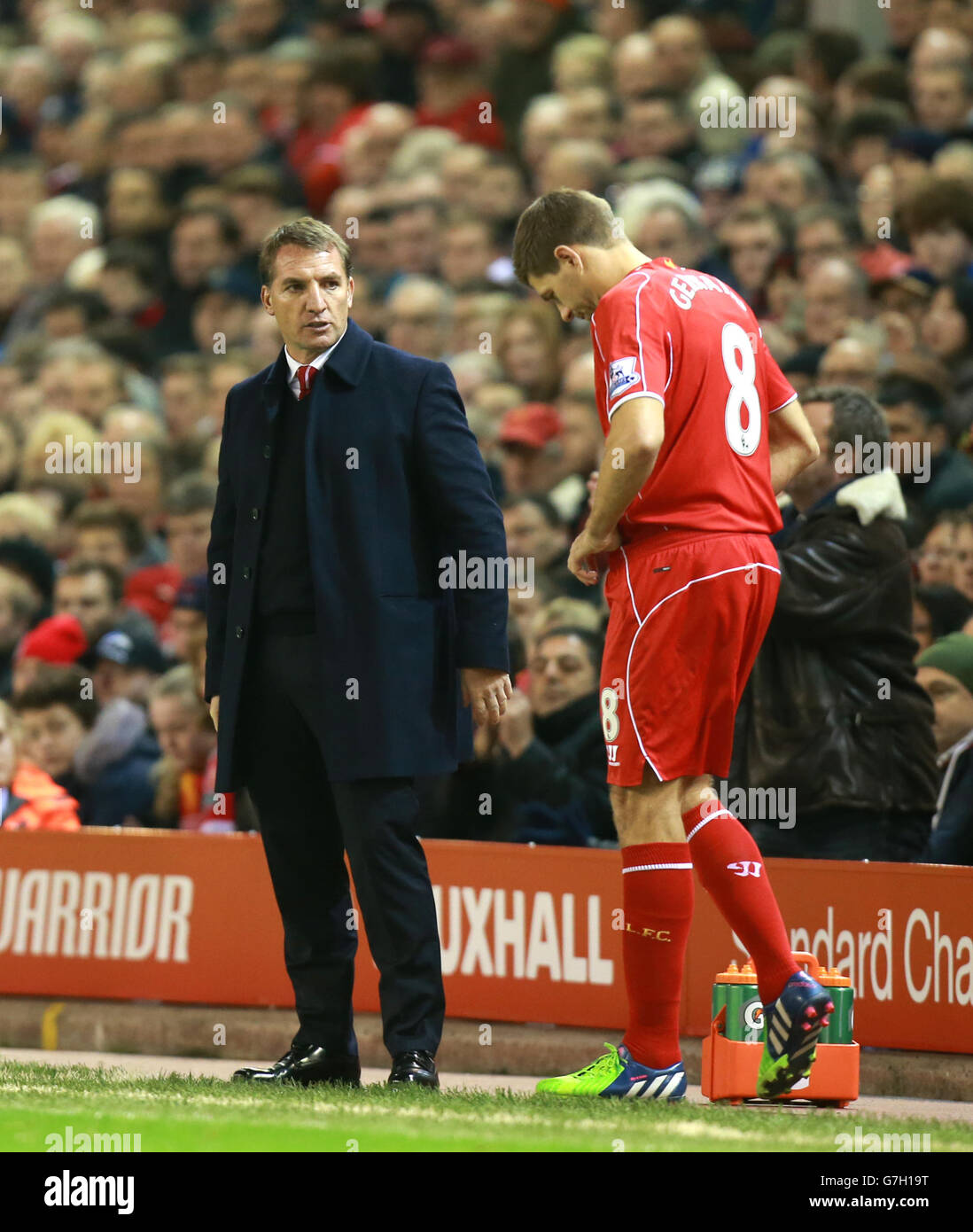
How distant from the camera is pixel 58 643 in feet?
31.9

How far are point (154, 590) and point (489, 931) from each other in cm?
395

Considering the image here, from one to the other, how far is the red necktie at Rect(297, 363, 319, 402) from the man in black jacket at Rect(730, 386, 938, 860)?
1776 millimetres

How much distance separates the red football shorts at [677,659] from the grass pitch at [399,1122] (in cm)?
84

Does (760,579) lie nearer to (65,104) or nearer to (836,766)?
(836,766)

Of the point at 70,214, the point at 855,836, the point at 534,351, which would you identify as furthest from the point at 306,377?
the point at 70,214

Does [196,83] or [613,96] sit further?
[196,83]

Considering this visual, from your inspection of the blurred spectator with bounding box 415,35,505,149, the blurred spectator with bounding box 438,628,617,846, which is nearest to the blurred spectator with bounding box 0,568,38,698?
the blurred spectator with bounding box 438,628,617,846

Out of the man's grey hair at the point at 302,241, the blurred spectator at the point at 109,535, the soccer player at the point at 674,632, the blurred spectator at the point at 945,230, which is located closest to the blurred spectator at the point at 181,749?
the blurred spectator at the point at 109,535

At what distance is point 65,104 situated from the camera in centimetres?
1684

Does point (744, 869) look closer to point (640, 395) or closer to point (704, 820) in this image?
point (704, 820)

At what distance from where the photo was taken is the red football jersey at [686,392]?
5.07m
